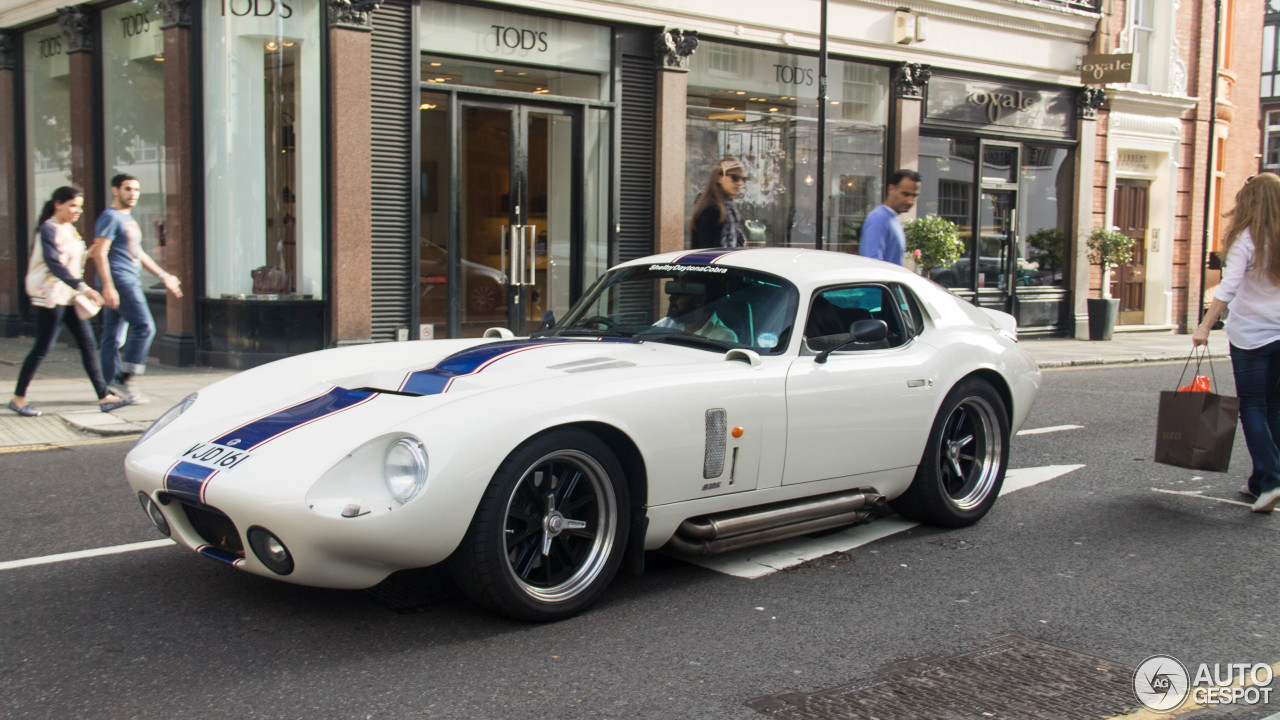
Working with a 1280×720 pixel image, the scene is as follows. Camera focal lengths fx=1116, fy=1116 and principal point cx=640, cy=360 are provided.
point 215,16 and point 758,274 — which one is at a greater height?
point 215,16

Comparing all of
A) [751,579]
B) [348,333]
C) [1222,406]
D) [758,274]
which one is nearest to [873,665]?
[751,579]

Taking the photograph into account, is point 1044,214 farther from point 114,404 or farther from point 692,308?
point 692,308

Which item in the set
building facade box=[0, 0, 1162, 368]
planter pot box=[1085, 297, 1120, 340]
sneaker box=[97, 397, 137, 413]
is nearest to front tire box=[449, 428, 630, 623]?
sneaker box=[97, 397, 137, 413]

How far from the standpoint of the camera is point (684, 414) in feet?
14.0

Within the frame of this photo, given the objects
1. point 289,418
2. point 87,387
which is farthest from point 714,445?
point 87,387

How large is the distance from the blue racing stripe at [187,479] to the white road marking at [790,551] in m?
1.81

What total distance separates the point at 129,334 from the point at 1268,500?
333 inches

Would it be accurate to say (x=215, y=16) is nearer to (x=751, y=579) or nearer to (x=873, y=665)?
(x=751, y=579)

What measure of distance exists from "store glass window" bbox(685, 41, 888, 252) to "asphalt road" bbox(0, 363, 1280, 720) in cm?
1035

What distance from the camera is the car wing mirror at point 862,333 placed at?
4785mm

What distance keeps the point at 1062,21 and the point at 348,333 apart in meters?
13.7

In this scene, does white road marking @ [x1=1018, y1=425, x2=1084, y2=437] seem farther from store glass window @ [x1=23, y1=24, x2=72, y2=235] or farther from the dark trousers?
→ store glass window @ [x1=23, y1=24, x2=72, y2=235]

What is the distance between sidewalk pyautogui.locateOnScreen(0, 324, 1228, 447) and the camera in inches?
320

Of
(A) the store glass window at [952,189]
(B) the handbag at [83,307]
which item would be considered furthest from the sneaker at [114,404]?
(A) the store glass window at [952,189]
